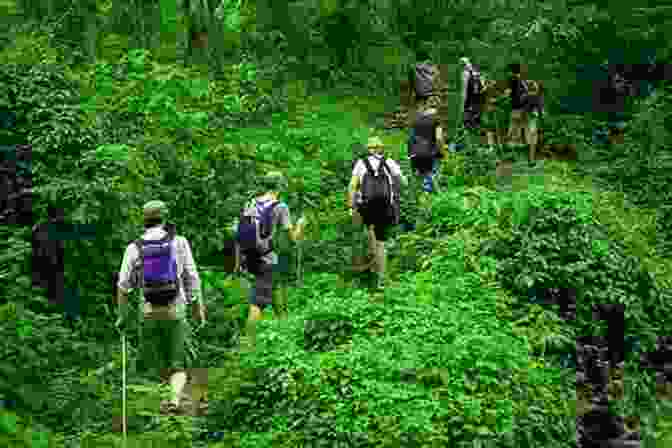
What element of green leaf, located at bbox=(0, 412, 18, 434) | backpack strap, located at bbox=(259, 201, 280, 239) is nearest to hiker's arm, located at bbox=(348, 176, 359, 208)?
backpack strap, located at bbox=(259, 201, 280, 239)

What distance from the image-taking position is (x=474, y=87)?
1680cm

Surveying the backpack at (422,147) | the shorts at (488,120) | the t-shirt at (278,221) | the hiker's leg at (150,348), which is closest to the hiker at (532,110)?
the shorts at (488,120)

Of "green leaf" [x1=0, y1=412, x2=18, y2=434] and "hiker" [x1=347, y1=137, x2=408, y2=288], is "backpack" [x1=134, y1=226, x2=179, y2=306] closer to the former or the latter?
"green leaf" [x1=0, y1=412, x2=18, y2=434]

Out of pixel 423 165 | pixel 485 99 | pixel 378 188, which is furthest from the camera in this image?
pixel 485 99

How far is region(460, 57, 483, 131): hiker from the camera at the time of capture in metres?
16.6

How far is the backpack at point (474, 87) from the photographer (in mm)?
16703

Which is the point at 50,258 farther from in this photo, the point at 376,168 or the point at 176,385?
the point at 376,168

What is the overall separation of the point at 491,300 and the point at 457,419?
254cm

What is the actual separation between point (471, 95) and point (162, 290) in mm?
10148

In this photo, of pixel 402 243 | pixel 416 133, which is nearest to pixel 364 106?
pixel 416 133

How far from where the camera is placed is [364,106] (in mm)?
21688

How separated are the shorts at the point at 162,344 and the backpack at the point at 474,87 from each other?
385 inches

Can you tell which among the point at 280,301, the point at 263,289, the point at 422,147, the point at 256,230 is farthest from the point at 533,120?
the point at 256,230

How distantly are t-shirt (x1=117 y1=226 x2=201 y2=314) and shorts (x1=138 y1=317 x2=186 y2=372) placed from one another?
8.8 inches
